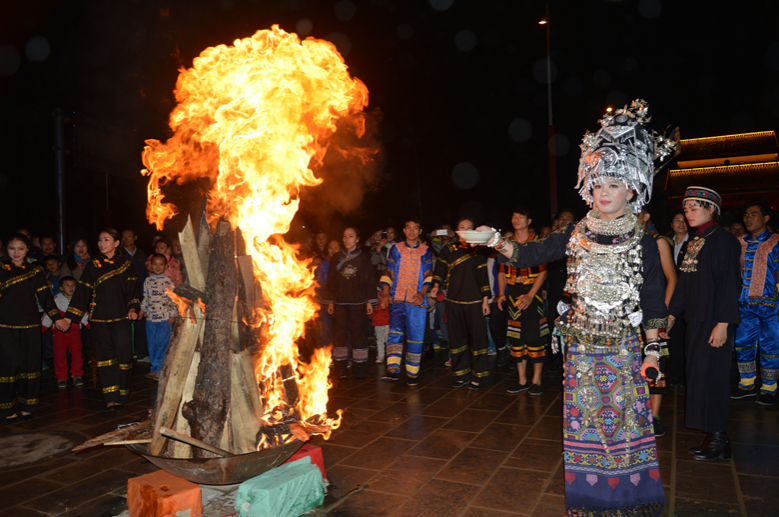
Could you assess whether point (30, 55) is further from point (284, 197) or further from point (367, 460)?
point (367, 460)

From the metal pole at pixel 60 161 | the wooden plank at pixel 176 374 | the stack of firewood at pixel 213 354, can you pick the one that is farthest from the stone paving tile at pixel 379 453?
the metal pole at pixel 60 161

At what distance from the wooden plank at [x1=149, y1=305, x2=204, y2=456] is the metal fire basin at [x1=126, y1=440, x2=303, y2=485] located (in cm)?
23

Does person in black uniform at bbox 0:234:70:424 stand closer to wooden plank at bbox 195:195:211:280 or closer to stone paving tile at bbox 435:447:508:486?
wooden plank at bbox 195:195:211:280

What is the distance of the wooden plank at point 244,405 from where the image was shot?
3.70 metres

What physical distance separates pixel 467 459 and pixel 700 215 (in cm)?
307

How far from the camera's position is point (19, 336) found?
5.98 metres

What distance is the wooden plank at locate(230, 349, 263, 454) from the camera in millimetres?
3701

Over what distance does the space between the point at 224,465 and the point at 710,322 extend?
162 inches

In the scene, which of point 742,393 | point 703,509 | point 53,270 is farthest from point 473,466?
point 53,270

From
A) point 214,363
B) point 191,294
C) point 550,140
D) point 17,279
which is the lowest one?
point 214,363

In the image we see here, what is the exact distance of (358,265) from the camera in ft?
25.2

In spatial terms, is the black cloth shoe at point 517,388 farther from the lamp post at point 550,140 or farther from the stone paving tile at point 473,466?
the lamp post at point 550,140

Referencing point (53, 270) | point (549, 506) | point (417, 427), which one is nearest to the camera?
point (549, 506)

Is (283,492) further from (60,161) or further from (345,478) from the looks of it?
(60,161)
